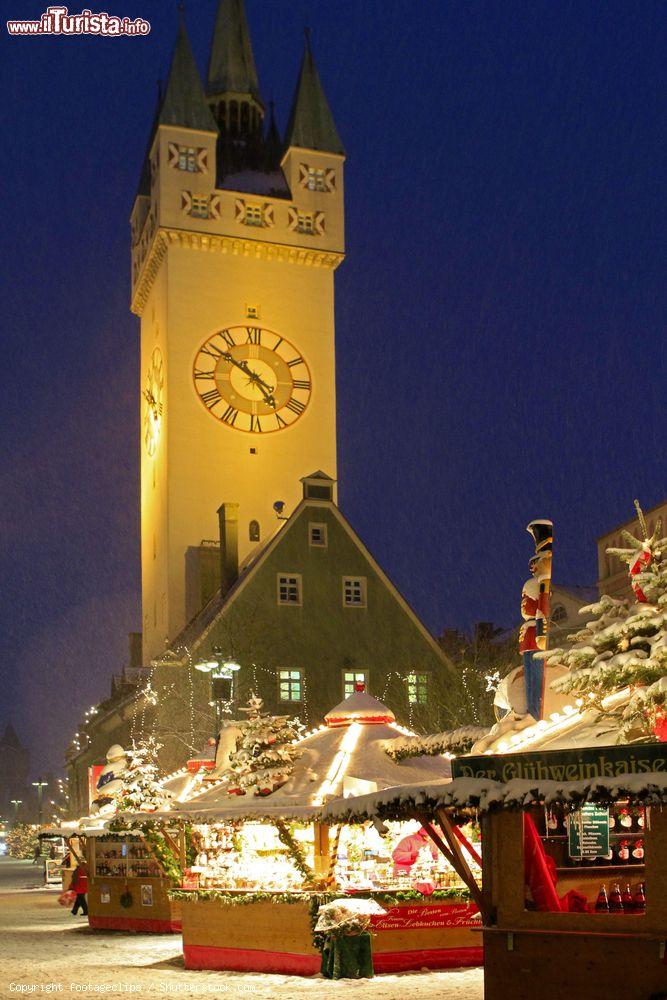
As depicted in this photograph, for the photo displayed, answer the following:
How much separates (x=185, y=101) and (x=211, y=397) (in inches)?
611

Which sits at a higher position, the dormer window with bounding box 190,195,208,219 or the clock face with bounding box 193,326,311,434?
the dormer window with bounding box 190,195,208,219

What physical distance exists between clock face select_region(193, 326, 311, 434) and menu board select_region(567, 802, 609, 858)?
1949 inches

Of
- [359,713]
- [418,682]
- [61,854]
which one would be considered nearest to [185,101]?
[418,682]

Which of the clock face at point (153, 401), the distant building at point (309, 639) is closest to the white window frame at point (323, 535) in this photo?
the distant building at point (309, 639)

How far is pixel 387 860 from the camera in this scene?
78.4 ft

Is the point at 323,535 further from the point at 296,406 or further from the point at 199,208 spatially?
the point at 199,208

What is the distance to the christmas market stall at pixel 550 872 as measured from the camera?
13.3 meters

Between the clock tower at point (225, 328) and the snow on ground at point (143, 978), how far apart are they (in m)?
34.8

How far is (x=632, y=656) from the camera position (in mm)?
14594

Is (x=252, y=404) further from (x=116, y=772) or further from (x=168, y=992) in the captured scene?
(x=168, y=992)

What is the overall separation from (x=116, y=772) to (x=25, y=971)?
32.2ft

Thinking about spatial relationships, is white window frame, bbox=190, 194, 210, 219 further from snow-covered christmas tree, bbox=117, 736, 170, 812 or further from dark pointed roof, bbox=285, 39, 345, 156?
snow-covered christmas tree, bbox=117, 736, 170, 812

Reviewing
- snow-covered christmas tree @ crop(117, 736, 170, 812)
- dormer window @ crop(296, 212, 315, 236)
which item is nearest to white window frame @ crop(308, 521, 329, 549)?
snow-covered christmas tree @ crop(117, 736, 170, 812)

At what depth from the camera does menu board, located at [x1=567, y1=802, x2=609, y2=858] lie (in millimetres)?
17109
